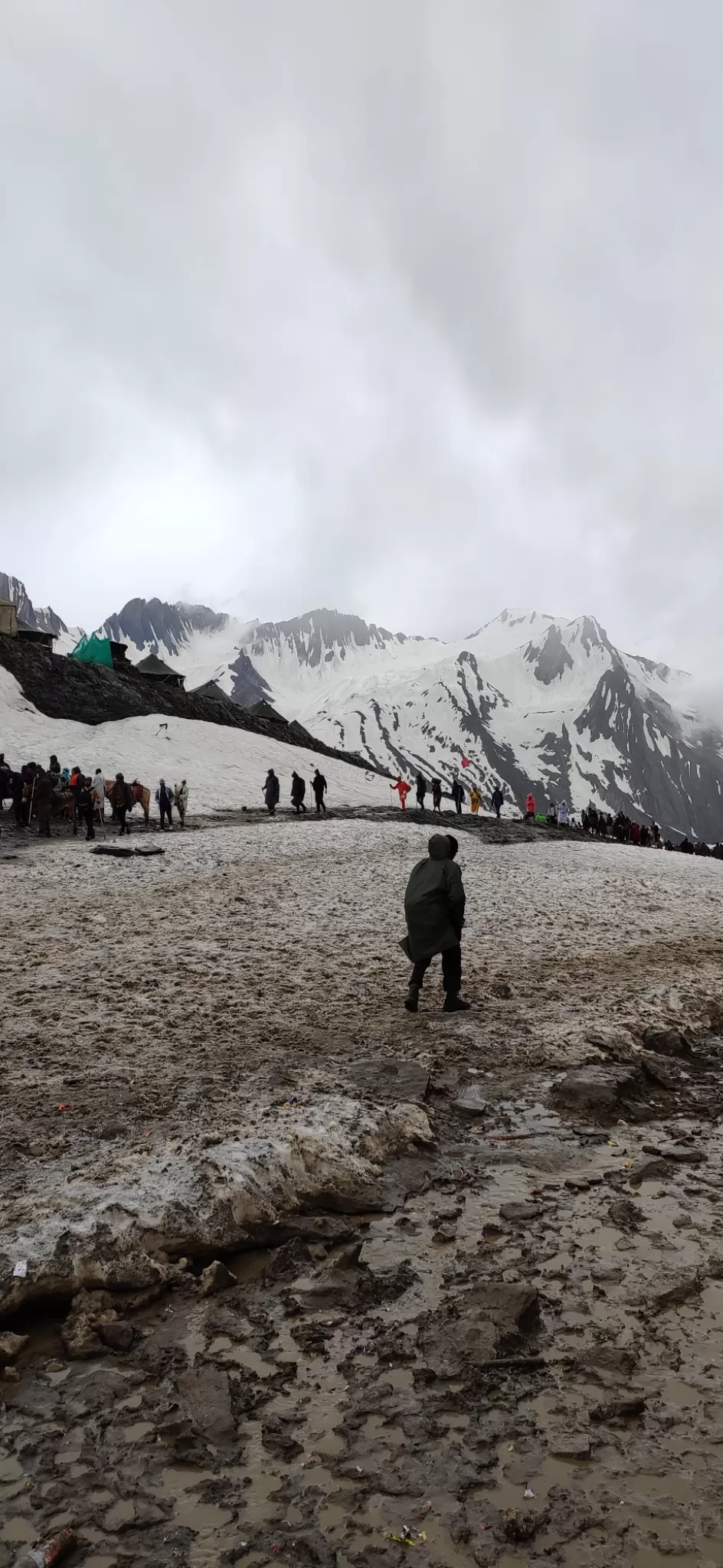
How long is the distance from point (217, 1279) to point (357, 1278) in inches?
34.7

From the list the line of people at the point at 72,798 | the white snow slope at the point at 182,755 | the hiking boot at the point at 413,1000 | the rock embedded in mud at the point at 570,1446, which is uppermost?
the white snow slope at the point at 182,755

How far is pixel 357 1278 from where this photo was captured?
502 centimetres

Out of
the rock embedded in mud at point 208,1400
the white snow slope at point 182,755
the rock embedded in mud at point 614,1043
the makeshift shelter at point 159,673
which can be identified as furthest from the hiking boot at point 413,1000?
the makeshift shelter at point 159,673

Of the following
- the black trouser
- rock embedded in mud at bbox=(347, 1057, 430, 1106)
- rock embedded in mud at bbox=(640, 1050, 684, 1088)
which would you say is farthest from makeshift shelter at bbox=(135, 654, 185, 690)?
rock embedded in mud at bbox=(640, 1050, 684, 1088)

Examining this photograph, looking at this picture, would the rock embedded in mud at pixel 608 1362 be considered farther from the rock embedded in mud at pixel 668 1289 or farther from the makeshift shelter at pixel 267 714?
the makeshift shelter at pixel 267 714

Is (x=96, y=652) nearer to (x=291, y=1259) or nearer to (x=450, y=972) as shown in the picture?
(x=450, y=972)

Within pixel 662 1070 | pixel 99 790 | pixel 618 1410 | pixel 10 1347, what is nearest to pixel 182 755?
pixel 99 790

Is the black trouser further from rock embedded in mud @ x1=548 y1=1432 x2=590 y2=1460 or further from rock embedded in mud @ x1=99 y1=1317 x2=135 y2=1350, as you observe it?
rock embedded in mud @ x1=548 y1=1432 x2=590 y2=1460

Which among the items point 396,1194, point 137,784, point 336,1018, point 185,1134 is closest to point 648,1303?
point 396,1194

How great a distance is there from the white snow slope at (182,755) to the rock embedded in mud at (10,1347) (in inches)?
1262

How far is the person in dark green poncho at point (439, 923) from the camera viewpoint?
10.8m

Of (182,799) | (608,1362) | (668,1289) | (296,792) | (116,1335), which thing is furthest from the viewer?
(296,792)

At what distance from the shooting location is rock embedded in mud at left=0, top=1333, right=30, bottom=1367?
4.32 m

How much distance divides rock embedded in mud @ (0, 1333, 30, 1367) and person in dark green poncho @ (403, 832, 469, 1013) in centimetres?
687
